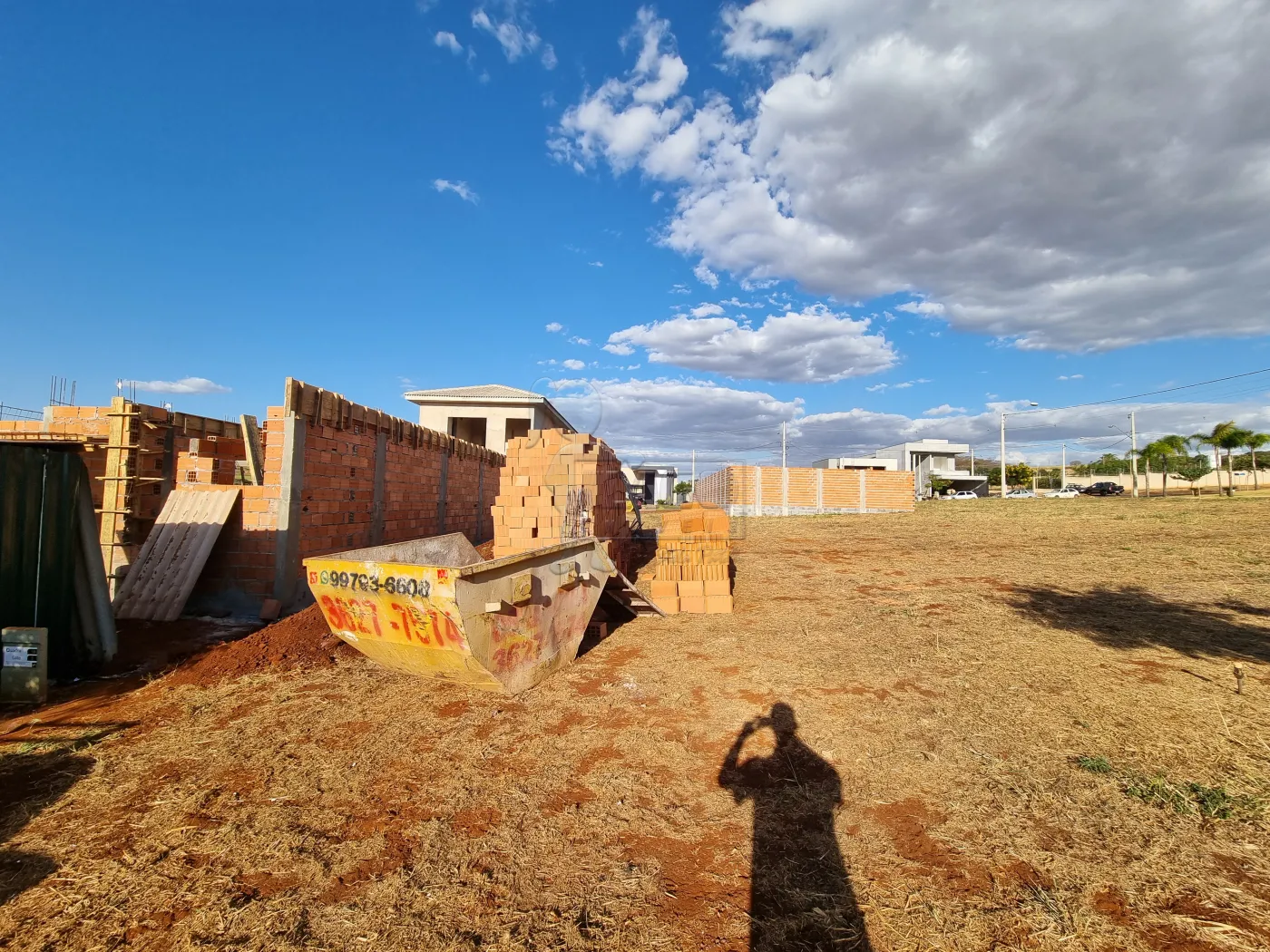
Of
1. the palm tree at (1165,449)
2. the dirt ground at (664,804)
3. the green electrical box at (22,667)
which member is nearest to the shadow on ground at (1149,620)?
the dirt ground at (664,804)

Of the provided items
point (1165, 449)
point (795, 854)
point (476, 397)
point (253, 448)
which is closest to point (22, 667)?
point (253, 448)

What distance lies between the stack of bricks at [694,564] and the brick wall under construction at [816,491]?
25039mm

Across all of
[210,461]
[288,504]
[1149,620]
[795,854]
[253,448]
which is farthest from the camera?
[253,448]

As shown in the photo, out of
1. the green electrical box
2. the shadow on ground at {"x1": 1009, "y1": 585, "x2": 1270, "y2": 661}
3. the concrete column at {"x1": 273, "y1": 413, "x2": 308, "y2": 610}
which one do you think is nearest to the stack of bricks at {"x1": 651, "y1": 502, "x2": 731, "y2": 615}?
the shadow on ground at {"x1": 1009, "y1": 585, "x2": 1270, "y2": 661}

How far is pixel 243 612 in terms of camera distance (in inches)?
272

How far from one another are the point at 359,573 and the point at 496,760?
1.63m

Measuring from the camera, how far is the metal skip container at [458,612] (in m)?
3.75

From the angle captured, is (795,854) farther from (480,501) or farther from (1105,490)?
(1105,490)

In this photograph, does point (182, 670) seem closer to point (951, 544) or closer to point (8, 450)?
point (8, 450)

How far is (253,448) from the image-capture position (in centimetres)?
847

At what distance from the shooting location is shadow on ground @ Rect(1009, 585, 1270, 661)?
593cm

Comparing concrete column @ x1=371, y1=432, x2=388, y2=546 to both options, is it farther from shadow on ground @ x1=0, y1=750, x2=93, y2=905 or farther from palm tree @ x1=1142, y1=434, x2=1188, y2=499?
palm tree @ x1=1142, y1=434, x2=1188, y2=499

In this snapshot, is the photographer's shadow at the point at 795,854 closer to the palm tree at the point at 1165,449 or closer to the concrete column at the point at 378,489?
the concrete column at the point at 378,489

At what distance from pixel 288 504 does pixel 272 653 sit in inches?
81.9
